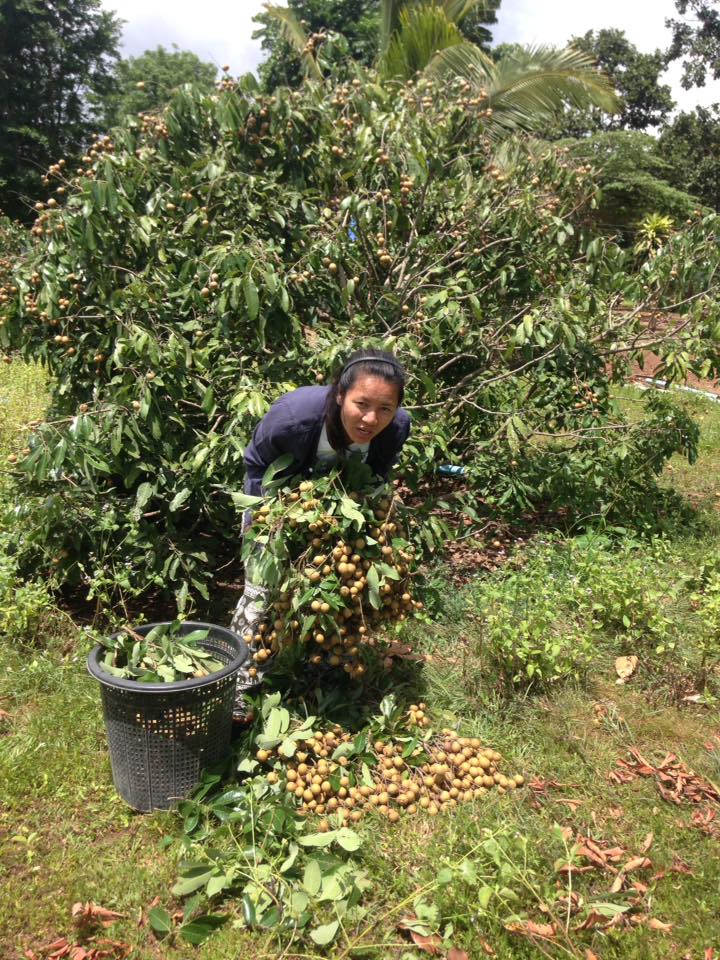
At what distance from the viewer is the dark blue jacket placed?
90.9 inches

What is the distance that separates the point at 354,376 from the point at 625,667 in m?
1.69

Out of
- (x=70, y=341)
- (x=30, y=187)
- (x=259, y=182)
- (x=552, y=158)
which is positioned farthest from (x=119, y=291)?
→ (x=30, y=187)

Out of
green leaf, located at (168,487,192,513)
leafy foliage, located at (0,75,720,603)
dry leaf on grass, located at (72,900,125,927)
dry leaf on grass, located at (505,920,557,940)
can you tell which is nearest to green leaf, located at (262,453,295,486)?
leafy foliage, located at (0,75,720,603)

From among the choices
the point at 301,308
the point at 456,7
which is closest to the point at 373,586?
the point at 301,308

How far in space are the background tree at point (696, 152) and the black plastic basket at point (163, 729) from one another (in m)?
22.2

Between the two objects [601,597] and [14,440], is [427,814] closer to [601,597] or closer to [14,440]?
[601,597]

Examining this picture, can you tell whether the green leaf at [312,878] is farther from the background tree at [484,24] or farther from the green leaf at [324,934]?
the background tree at [484,24]

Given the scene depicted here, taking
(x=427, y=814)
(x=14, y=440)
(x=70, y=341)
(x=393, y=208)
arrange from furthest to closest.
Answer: (x=14, y=440)
(x=393, y=208)
(x=70, y=341)
(x=427, y=814)

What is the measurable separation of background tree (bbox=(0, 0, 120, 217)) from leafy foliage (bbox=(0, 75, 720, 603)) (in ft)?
51.0

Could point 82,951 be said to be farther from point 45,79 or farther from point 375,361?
point 45,79

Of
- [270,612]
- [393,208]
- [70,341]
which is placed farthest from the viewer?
[393,208]

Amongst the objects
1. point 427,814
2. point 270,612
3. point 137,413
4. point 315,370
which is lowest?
point 427,814

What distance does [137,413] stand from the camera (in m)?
3.00

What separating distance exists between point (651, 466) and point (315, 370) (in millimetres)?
2124
